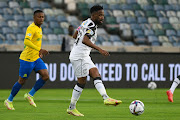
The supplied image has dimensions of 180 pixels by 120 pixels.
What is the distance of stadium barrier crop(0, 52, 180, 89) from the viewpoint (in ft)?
47.8

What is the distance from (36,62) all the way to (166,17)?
12602 millimetres

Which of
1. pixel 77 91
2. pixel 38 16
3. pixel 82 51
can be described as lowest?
pixel 77 91

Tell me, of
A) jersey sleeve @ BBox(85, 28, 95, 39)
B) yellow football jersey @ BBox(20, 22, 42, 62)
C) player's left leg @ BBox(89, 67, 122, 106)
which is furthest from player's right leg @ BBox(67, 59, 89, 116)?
yellow football jersey @ BBox(20, 22, 42, 62)

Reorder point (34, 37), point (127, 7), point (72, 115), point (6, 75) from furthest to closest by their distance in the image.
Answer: point (127, 7) < point (6, 75) < point (34, 37) < point (72, 115)

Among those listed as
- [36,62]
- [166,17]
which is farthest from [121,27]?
[36,62]

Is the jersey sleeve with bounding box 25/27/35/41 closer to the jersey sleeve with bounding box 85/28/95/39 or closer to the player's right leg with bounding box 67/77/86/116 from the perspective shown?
the player's right leg with bounding box 67/77/86/116

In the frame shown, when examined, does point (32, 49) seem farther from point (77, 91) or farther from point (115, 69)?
point (115, 69)

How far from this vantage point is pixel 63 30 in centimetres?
1895

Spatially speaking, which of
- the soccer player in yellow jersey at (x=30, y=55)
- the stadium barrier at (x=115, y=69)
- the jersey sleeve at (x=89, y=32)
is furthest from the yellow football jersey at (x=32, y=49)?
the stadium barrier at (x=115, y=69)

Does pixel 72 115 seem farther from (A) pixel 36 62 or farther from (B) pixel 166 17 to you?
(B) pixel 166 17

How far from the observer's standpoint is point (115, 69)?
50.4ft

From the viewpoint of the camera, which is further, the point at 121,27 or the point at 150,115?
the point at 121,27

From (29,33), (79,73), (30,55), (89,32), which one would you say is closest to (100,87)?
(79,73)

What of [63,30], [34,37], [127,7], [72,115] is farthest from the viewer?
[127,7]
